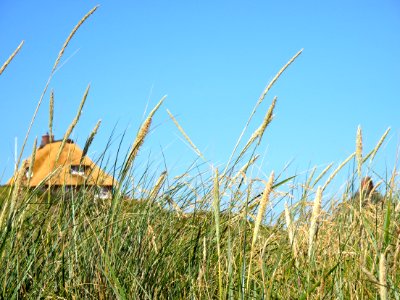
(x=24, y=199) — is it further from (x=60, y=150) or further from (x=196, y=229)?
(x=196, y=229)

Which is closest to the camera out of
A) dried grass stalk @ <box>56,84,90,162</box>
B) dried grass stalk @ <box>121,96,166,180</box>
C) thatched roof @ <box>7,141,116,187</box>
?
dried grass stalk @ <box>121,96,166,180</box>

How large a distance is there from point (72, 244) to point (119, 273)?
0.97 ft

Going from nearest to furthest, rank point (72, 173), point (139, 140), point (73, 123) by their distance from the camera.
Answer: point (139, 140), point (73, 123), point (72, 173)

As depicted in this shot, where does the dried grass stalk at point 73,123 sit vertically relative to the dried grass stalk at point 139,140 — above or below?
above

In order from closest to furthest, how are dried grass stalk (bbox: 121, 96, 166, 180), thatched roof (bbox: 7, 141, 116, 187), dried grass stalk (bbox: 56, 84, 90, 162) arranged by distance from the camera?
1. dried grass stalk (bbox: 121, 96, 166, 180)
2. dried grass stalk (bbox: 56, 84, 90, 162)
3. thatched roof (bbox: 7, 141, 116, 187)

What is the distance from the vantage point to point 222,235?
3.02m

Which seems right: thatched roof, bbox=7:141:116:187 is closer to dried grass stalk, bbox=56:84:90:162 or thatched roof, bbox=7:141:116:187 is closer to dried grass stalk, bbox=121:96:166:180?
dried grass stalk, bbox=56:84:90:162

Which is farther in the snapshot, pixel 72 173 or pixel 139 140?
pixel 72 173

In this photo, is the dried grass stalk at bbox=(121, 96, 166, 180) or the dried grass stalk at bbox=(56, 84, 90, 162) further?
the dried grass stalk at bbox=(56, 84, 90, 162)

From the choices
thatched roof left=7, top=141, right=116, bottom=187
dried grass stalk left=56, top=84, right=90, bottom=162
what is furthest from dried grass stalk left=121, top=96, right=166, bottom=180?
dried grass stalk left=56, top=84, right=90, bottom=162

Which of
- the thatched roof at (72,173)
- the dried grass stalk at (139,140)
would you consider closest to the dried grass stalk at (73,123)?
the thatched roof at (72,173)

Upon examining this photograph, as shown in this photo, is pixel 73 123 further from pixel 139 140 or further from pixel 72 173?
pixel 139 140

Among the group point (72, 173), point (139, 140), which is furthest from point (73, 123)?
point (139, 140)

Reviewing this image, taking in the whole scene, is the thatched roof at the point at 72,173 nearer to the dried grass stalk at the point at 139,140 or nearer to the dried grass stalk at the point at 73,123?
the dried grass stalk at the point at 73,123
